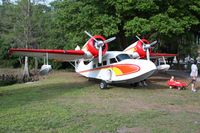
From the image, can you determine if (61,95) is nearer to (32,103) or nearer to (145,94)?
(32,103)

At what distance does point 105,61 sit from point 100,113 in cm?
966

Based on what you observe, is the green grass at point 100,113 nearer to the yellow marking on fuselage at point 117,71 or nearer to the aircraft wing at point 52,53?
the yellow marking on fuselage at point 117,71

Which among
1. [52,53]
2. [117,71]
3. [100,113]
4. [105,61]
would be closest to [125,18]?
[105,61]

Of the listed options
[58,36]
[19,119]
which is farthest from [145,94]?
[58,36]

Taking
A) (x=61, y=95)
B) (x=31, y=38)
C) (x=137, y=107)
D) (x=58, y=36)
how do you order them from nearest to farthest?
(x=137, y=107) → (x=61, y=95) → (x=31, y=38) → (x=58, y=36)

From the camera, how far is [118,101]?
15.0 m

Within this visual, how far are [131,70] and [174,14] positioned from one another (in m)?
10.7

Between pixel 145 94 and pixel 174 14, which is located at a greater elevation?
pixel 174 14

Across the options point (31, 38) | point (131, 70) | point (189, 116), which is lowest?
point (189, 116)

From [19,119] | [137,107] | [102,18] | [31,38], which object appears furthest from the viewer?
[31,38]

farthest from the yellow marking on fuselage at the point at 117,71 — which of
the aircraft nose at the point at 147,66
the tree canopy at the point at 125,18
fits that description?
the tree canopy at the point at 125,18

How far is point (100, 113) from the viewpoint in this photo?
11.9 m

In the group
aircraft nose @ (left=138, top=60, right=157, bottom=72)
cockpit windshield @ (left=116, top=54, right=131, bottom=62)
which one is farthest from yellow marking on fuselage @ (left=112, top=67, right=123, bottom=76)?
aircraft nose @ (left=138, top=60, right=157, bottom=72)

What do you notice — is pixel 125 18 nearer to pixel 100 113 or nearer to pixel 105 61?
pixel 105 61
